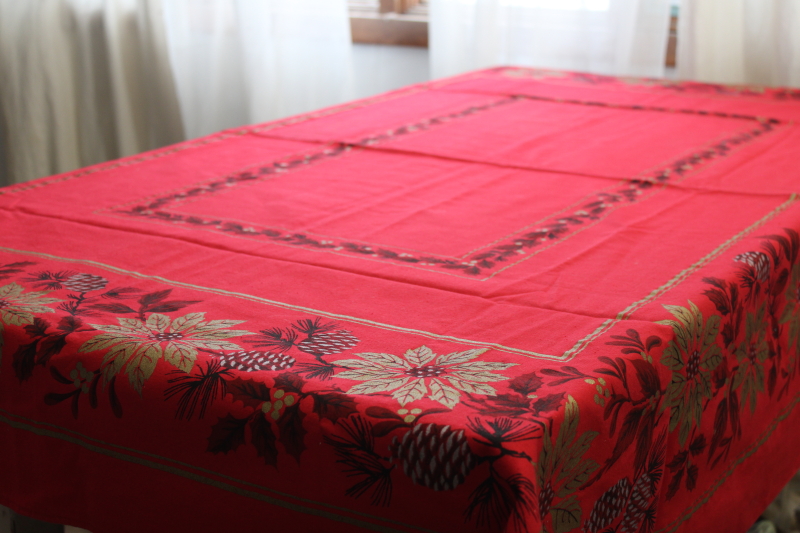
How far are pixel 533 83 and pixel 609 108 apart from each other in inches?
14.0

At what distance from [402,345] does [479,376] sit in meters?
0.10

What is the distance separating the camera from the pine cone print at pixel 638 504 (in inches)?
30.9

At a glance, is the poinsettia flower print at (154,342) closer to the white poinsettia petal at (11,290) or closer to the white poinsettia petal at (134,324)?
the white poinsettia petal at (134,324)

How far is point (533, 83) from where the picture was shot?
226 centimetres

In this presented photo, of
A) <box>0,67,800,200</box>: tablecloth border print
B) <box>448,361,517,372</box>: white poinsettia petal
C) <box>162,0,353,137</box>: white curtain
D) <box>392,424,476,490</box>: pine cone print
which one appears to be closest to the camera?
<box>392,424,476,490</box>: pine cone print

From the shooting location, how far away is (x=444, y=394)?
0.67 metres

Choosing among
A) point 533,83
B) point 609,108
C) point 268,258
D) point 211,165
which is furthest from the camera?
point 533,83

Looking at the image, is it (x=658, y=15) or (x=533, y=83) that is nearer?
(x=533, y=83)

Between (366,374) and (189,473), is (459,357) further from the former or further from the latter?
(189,473)

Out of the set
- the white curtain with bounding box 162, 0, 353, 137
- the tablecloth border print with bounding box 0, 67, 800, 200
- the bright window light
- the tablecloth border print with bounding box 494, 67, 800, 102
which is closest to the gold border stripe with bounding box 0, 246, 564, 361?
the tablecloth border print with bounding box 0, 67, 800, 200

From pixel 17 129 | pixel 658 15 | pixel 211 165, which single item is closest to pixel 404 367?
pixel 211 165

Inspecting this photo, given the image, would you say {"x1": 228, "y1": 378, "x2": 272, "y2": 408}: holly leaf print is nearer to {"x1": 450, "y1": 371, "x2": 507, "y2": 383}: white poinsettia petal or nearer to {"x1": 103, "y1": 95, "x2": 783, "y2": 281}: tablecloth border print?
{"x1": 450, "y1": 371, "x2": 507, "y2": 383}: white poinsettia petal

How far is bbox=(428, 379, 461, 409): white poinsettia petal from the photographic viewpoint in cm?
66

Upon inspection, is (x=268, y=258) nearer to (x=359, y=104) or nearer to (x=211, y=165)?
(x=211, y=165)
